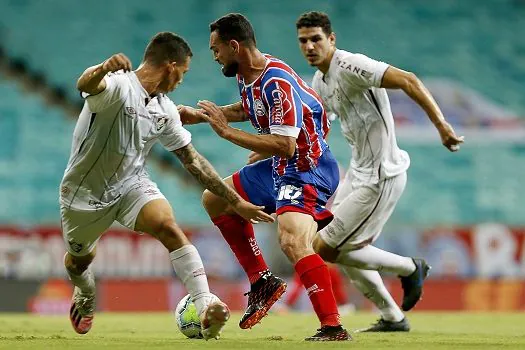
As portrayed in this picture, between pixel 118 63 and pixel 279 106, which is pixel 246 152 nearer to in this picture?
pixel 279 106

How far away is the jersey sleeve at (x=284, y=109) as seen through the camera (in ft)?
23.8

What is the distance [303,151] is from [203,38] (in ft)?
49.3

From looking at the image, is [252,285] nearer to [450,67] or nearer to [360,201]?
[360,201]

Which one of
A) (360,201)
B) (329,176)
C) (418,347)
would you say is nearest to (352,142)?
(360,201)

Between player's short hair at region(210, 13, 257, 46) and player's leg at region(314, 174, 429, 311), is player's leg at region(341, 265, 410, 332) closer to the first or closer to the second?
player's leg at region(314, 174, 429, 311)

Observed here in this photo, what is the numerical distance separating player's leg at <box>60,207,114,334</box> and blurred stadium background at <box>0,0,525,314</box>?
749cm

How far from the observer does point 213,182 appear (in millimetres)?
7391

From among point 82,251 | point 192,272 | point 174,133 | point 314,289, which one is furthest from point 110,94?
point 314,289

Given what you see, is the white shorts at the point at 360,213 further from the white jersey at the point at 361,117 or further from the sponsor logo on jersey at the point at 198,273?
the sponsor logo on jersey at the point at 198,273

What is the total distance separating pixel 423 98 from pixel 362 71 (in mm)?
711

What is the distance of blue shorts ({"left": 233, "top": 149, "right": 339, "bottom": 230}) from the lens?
24.6 feet

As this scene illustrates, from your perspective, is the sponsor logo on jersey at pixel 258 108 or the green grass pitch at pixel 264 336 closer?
the green grass pitch at pixel 264 336

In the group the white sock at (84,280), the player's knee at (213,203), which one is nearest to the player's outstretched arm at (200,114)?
the player's knee at (213,203)

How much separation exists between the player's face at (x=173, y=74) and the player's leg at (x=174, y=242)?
2.56 ft
